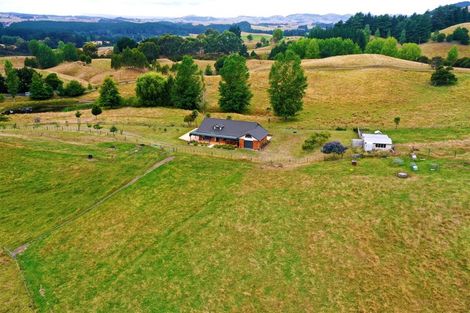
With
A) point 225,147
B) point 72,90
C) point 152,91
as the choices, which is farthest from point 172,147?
point 72,90

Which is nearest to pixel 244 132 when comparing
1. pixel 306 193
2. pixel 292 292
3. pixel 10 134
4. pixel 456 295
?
pixel 306 193

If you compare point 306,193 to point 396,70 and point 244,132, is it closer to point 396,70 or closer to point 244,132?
point 244,132

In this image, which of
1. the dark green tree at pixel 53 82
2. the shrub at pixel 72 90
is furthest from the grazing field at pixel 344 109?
the dark green tree at pixel 53 82

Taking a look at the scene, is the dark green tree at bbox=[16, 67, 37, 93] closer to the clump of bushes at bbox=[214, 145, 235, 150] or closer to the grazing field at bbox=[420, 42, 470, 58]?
the clump of bushes at bbox=[214, 145, 235, 150]

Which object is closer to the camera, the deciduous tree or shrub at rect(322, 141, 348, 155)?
shrub at rect(322, 141, 348, 155)

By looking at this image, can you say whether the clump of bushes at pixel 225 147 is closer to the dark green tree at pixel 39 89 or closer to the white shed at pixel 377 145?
the white shed at pixel 377 145

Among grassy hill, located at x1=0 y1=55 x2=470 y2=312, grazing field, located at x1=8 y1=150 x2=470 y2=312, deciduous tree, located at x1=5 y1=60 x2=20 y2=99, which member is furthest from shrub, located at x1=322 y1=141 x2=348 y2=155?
deciduous tree, located at x1=5 y1=60 x2=20 y2=99
